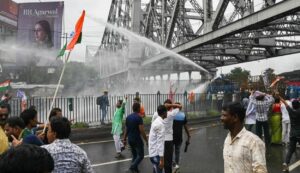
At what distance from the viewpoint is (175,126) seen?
7527 millimetres

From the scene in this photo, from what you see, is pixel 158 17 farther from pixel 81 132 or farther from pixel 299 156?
pixel 299 156

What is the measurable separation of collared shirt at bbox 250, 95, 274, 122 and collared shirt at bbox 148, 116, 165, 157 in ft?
13.6

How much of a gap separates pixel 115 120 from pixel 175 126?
2829 millimetres

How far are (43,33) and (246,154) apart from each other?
108 feet

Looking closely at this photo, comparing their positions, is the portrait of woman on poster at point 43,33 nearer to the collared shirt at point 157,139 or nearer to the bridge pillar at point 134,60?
the bridge pillar at point 134,60

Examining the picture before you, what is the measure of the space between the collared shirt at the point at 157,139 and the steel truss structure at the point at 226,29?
7113 millimetres

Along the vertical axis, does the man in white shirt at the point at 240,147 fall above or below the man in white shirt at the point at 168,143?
above

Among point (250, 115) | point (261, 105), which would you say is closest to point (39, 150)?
point (261, 105)

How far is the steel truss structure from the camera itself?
13.6 m

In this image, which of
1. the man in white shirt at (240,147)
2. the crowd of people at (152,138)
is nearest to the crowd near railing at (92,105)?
the crowd of people at (152,138)

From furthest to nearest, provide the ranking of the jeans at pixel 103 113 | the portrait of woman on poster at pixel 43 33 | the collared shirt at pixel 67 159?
1. the portrait of woman on poster at pixel 43 33
2. the jeans at pixel 103 113
3. the collared shirt at pixel 67 159

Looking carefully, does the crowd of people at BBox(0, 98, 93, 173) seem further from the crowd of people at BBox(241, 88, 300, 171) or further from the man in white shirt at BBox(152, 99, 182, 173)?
the crowd of people at BBox(241, 88, 300, 171)

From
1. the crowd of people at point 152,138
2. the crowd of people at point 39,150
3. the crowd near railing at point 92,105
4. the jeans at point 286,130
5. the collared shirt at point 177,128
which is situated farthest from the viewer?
the crowd near railing at point 92,105

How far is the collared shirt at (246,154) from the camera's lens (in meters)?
3.04
